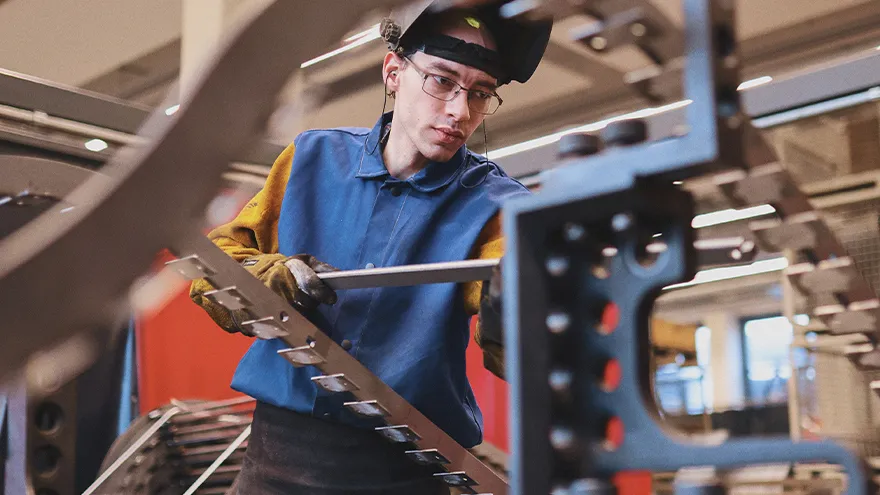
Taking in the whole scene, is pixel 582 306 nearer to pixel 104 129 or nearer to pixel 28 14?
pixel 104 129

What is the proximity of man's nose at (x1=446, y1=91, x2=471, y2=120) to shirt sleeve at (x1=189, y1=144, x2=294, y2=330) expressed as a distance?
355 mm

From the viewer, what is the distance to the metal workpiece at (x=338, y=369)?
1.27m

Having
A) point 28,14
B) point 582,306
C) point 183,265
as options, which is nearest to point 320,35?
point 582,306

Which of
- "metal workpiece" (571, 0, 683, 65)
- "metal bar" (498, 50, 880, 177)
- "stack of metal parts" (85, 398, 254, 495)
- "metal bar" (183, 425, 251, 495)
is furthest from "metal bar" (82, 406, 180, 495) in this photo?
"metal workpiece" (571, 0, 683, 65)

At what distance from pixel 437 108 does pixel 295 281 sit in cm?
46

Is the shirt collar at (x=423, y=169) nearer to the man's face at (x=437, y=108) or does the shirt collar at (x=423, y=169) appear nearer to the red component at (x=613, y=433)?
the man's face at (x=437, y=108)

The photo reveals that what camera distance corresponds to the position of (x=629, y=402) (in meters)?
0.78

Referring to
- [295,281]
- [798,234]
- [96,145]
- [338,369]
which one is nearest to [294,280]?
[295,281]

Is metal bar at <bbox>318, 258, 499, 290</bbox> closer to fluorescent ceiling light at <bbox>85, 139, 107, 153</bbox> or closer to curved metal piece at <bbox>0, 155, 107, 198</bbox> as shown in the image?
curved metal piece at <bbox>0, 155, 107, 198</bbox>

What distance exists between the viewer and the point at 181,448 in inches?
121

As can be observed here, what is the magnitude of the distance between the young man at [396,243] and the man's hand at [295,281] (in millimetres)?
74

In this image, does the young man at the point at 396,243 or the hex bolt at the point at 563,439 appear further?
the young man at the point at 396,243

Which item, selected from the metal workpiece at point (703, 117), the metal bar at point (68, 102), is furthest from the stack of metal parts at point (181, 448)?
the metal workpiece at point (703, 117)

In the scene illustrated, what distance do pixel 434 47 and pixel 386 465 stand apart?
74 cm
